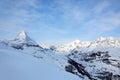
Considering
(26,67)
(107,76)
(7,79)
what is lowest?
(7,79)

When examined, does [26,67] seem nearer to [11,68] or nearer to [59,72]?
[11,68]

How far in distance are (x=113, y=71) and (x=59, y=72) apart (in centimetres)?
19250

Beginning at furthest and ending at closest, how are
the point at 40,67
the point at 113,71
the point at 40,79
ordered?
the point at 113,71 < the point at 40,67 < the point at 40,79

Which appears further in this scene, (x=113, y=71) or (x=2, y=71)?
(x=113, y=71)

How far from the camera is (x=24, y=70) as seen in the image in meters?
10.1

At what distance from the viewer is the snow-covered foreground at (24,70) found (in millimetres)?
9352

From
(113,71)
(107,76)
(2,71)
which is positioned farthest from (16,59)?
(113,71)

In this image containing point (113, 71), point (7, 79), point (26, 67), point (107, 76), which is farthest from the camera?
point (113, 71)

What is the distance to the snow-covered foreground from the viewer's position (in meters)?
9.35

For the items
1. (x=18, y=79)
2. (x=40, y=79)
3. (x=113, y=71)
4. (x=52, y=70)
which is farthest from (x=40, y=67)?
(x=113, y=71)

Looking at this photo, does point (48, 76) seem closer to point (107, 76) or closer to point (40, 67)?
point (40, 67)

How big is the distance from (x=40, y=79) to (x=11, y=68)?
137 centimetres

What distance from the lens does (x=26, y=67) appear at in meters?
10.5

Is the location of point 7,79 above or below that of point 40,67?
below
